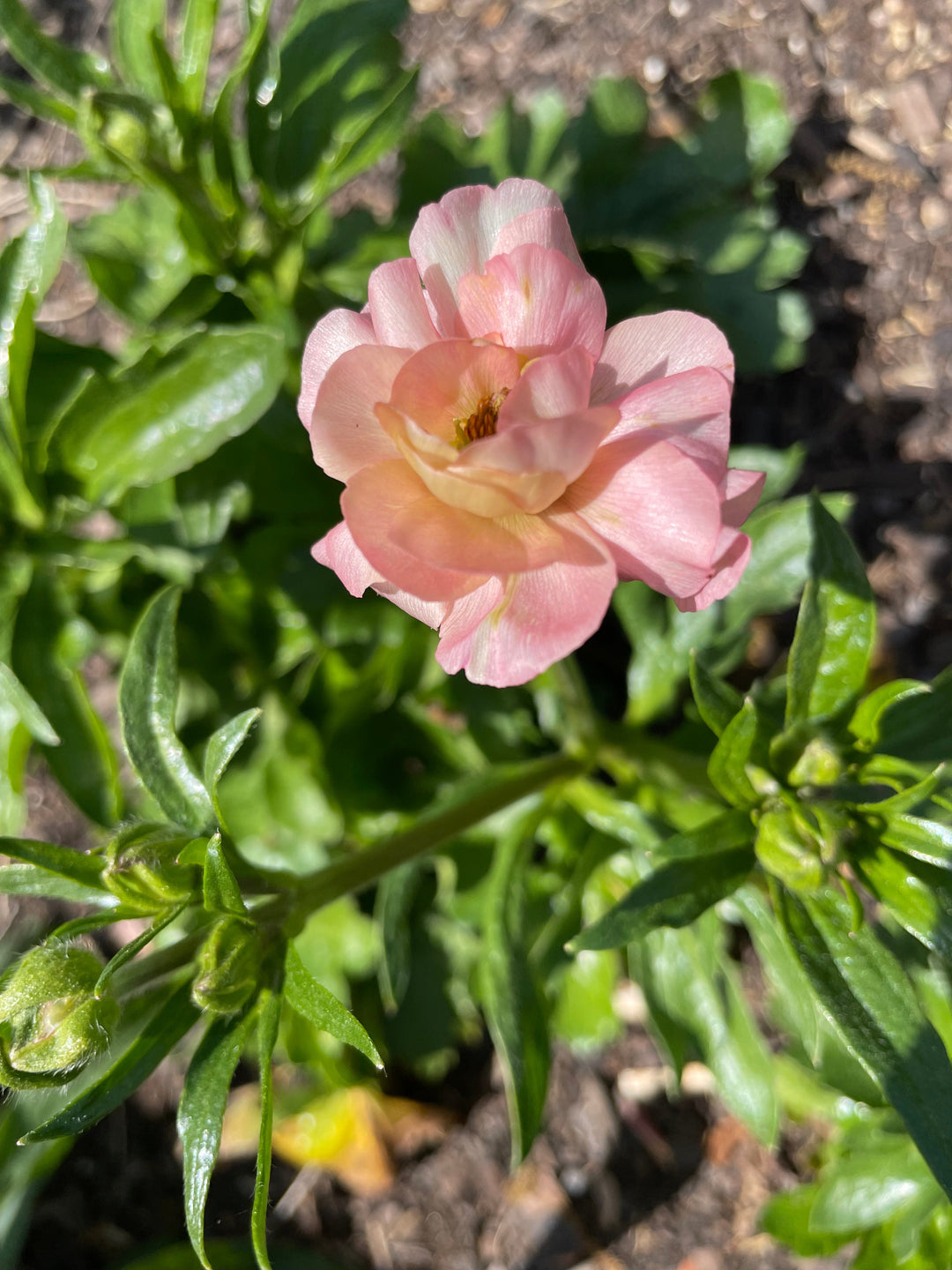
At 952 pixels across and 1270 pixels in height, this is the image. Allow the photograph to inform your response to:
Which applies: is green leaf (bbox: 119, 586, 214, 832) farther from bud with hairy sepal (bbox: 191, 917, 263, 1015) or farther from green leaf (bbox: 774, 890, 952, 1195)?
green leaf (bbox: 774, 890, 952, 1195)

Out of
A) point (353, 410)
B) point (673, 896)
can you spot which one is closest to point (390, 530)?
point (353, 410)

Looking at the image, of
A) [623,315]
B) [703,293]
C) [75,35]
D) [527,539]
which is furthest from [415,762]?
[75,35]

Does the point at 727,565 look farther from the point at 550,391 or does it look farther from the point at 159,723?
the point at 159,723

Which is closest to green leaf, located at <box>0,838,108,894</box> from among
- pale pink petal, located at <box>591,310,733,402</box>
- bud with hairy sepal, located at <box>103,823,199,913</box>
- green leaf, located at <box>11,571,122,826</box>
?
bud with hairy sepal, located at <box>103,823,199,913</box>

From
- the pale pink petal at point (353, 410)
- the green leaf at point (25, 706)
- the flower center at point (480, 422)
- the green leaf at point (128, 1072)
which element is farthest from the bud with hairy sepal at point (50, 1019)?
the flower center at point (480, 422)

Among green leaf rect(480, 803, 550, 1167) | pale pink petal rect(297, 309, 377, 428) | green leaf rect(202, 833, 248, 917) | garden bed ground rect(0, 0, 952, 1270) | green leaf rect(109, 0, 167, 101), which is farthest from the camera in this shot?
garden bed ground rect(0, 0, 952, 1270)

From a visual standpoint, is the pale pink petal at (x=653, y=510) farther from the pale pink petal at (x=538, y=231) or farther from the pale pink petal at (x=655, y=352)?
the pale pink petal at (x=538, y=231)
